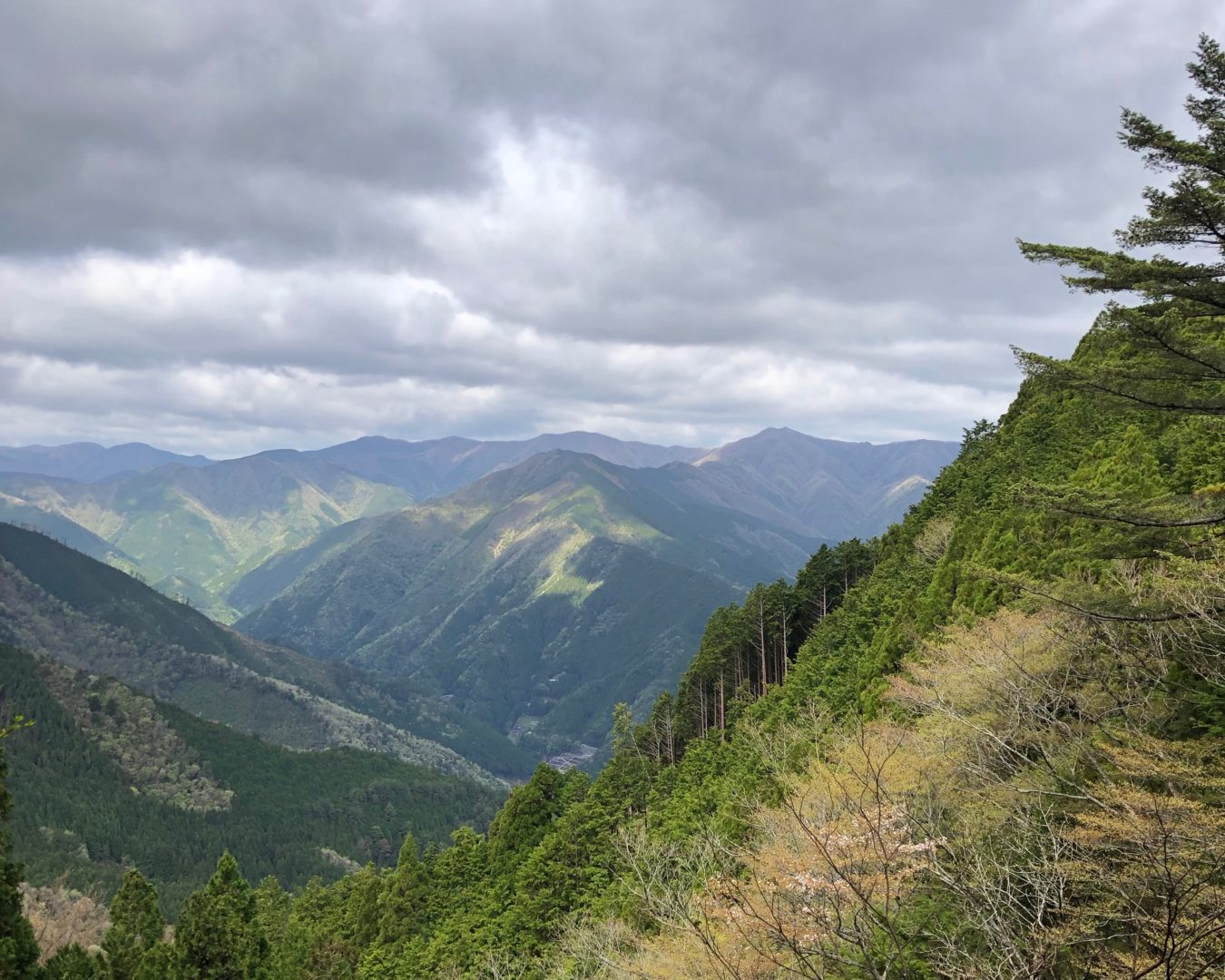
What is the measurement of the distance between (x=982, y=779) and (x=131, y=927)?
55261 millimetres

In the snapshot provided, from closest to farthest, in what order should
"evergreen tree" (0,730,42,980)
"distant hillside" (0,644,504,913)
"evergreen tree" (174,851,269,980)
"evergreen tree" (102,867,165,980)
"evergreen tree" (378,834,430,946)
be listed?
"evergreen tree" (0,730,42,980), "evergreen tree" (174,851,269,980), "evergreen tree" (102,867,165,980), "evergreen tree" (378,834,430,946), "distant hillside" (0,644,504,913)

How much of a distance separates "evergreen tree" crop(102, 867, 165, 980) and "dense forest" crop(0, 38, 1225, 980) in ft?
0.67

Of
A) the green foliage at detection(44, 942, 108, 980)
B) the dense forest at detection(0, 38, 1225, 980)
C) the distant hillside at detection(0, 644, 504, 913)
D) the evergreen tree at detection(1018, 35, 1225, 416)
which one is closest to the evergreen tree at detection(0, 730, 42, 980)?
the dense forest at detection(0, 38, 1225, 980)

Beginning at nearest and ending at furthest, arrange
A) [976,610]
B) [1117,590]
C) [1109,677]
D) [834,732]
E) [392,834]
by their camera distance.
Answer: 1. [1117,590]
2. [1109,677]
3. [976,610]
4. [834,732]
5. [392,834]

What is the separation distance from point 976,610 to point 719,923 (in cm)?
1950

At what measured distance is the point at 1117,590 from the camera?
1578 cm

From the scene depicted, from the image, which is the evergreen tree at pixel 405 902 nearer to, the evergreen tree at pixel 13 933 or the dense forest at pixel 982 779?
the dense forest at pixel 982 779

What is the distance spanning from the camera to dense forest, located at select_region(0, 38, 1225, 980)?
12867mm

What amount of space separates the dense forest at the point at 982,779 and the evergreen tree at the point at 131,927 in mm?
205

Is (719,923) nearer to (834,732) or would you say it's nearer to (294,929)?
(834,732)

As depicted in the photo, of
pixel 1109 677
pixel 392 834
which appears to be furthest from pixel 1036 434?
pixel 392 834

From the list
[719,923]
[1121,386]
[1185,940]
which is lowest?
[719,923]

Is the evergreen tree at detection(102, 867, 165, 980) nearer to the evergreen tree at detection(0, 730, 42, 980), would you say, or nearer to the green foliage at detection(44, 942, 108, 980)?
the green foliage at detection(44, 942, 108, 980)

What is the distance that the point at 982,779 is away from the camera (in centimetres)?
1939
